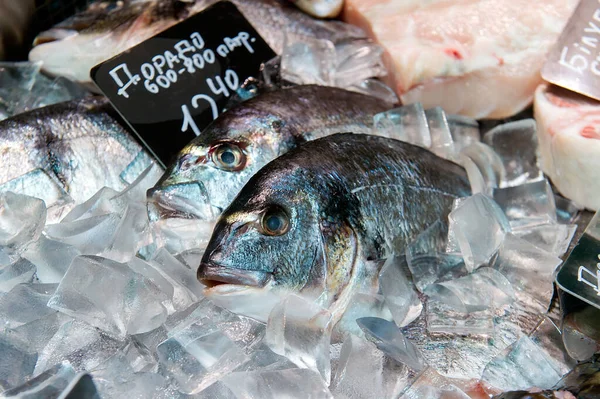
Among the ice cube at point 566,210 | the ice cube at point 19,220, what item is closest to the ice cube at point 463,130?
the ice cube at point 566,210

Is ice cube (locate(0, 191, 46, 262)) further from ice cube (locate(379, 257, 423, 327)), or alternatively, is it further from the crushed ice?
ice cube (locate(379, 257, 423, 327))

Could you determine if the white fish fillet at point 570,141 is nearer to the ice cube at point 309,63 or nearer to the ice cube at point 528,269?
the ice cube at point 528,269

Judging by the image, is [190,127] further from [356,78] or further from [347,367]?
[347,367]

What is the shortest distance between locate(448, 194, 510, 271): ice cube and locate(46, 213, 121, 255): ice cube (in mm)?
721

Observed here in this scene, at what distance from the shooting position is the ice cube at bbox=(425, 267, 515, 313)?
1127mm

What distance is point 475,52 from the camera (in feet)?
5.43

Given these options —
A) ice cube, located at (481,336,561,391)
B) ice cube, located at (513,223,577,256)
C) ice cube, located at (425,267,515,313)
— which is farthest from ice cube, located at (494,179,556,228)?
ice cube, located at (481,336,561,391)

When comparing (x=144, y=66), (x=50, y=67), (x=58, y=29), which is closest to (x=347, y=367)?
(x=144, y=66)

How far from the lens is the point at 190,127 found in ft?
4.95

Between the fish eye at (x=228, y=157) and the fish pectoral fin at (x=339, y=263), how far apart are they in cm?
30

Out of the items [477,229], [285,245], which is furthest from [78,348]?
[477,229]

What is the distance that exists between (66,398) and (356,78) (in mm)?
1152

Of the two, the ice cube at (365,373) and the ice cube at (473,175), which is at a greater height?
the ice cube at (473,175)

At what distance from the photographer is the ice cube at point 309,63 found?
5.30 feet
